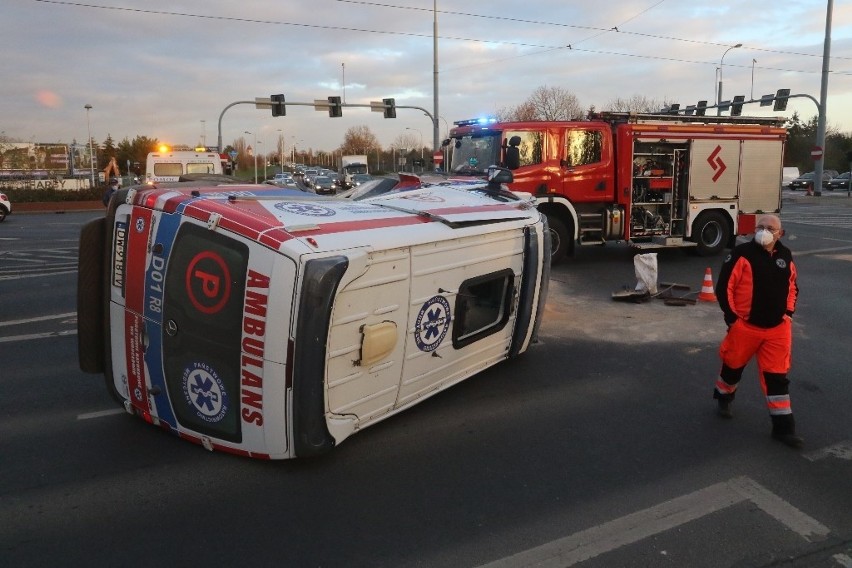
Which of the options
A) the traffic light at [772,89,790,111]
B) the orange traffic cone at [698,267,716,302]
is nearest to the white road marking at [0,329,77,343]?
the orange traffic cone at [698,267,716,302]

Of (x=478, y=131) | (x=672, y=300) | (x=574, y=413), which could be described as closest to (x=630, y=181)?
(x=478, y=131)

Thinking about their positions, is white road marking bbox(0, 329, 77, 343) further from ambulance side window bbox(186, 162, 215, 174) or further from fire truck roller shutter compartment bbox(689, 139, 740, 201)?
ambulance side window bbox(186, 162, 215, 174)

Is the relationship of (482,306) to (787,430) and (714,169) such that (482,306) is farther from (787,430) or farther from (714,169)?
(714,169)

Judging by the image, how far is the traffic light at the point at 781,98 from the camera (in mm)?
31845

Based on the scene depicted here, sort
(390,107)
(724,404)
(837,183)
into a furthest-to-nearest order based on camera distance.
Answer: (837,183) < (390,107) < (724,404)

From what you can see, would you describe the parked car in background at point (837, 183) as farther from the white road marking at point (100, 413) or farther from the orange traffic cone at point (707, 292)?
the white road marking at point (100, 413)

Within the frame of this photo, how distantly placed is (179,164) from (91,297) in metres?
17.6

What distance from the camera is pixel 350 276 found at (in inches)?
147

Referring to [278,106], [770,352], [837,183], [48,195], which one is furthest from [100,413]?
[837,183]

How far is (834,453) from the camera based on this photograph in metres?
4.43

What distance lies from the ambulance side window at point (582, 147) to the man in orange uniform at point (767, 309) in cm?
763

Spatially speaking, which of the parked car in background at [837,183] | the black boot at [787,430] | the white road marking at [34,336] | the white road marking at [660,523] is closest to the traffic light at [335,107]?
the white road marking at [34,336]

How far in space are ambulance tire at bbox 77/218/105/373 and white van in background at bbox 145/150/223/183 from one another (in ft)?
55.1

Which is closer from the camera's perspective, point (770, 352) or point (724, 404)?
point (770, 352)
